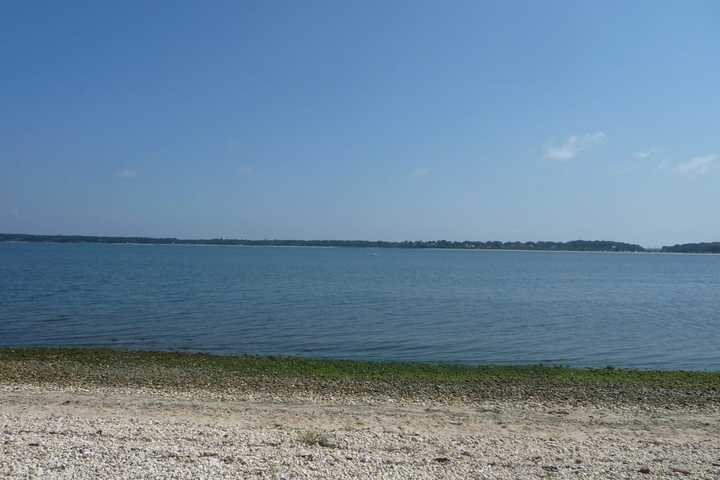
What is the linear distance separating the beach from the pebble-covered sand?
0.03m

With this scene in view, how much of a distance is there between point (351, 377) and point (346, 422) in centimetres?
643

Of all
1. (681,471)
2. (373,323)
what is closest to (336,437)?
(681,471)

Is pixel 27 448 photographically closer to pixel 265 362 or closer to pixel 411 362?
pixel 265 362

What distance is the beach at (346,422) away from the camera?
9.20 meters

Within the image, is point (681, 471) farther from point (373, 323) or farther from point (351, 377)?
point (373, 323)

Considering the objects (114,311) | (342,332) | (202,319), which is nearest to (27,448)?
(342,332)

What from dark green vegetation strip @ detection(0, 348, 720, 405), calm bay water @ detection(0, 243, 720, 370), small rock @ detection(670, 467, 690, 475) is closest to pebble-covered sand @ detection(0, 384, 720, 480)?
small rock @ detection(670, 467, 690, 475)

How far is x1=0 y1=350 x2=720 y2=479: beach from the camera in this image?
9.20 meters

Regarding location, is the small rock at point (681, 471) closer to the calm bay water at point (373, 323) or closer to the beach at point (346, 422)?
the beach at point (346, 422)

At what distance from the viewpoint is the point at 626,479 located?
29.5 feet

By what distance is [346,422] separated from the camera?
12609 millimetres

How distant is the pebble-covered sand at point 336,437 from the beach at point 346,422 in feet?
0.10

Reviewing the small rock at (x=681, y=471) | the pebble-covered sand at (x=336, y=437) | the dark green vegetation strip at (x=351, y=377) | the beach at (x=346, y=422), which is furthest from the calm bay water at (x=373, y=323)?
the small rock at (x=681, y=471)

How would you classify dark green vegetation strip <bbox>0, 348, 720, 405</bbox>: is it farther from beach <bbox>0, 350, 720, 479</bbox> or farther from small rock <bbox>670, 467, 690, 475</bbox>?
small rock <bbox>670, 467, 690, 475</bbox>
